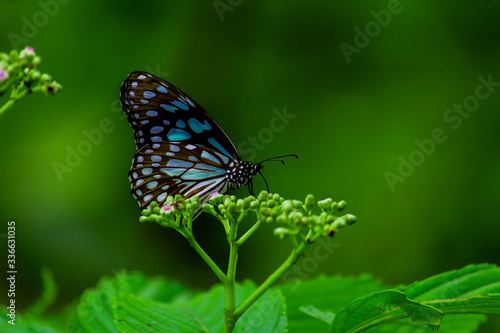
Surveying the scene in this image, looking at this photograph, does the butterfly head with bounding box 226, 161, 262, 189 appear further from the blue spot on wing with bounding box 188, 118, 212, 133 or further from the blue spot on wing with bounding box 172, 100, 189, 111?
the blue spot on wing with bounding box 172, 100, 189, 111

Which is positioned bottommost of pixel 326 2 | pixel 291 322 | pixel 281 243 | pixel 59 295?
pixel 291 322

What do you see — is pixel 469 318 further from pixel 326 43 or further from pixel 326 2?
pixel 326 2

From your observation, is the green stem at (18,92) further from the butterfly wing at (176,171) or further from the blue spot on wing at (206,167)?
the blue spot on wing at (206,167)

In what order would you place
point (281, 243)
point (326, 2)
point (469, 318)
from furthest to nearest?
point (326, 2)
point (281, 243)
point (469, 318)

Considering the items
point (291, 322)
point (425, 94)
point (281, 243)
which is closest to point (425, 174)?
point (425, 94)

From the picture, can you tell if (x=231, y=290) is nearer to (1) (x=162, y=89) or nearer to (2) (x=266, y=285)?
(2) (x=266, y=285)

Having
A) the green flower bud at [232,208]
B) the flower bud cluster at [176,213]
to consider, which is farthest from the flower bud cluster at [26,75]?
the green flower bud at [232,208]

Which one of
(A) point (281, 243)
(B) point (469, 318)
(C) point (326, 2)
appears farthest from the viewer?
(C) point (326, 2)
